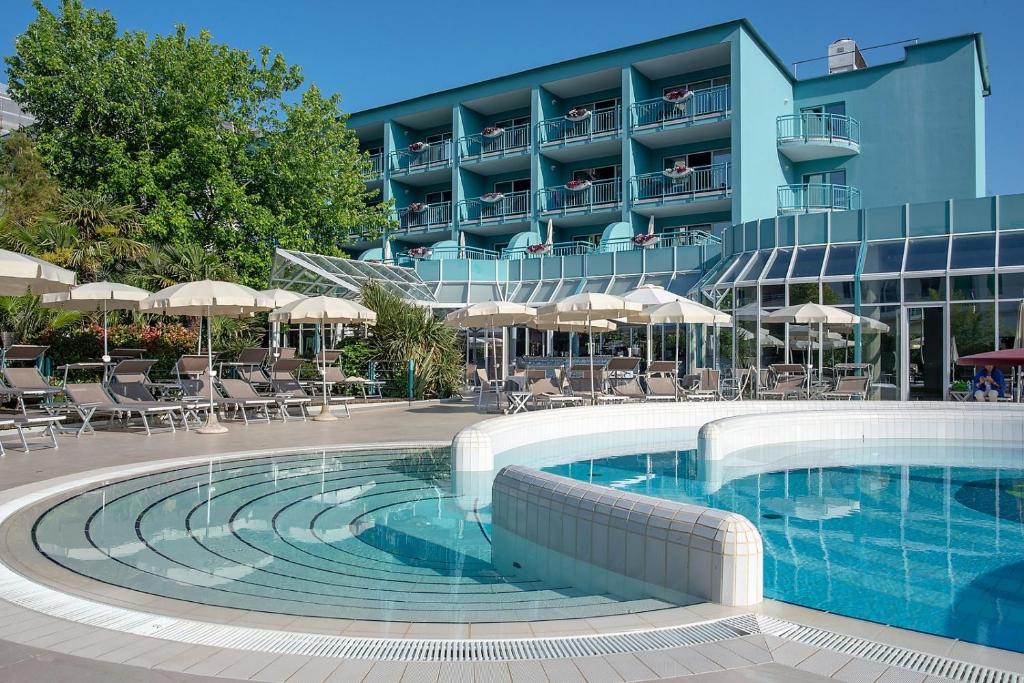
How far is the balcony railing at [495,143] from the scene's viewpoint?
30.3 metres

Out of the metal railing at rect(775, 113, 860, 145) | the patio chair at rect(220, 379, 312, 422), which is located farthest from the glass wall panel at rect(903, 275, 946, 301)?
the patio chair at rect(220, 379, 312, 422)

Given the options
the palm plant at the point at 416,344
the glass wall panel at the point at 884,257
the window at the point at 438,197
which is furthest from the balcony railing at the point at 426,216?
the glass wall panel at the point at 884,257

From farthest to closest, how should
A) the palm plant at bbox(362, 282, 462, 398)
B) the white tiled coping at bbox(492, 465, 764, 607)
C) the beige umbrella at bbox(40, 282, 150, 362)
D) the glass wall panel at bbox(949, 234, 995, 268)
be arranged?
the palm plant at bbox(362, 282, 462, 398) → the glass wall panel at bbox(949, 234, 995, 268) → the beige umbrella at bbox(40, 282, 150, 362) → the white tiled coping at bbox(492, 465, 764, 607)

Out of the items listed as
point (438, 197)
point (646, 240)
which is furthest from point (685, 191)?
point (438, 197)

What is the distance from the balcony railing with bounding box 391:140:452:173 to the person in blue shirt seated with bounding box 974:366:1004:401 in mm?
22135

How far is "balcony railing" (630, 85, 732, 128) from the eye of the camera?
83.7ft

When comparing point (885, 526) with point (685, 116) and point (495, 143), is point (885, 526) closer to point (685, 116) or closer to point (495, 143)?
point (685, 116)

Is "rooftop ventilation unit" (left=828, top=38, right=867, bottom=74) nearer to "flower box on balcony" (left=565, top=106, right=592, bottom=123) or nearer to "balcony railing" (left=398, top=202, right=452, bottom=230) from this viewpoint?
"flower box on balcony" (left=565, top=106, right=592, bottom=123)

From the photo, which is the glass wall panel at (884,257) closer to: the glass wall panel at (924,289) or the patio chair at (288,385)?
the glass wall panel at (924,289)

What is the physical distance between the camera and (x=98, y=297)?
12664 mm

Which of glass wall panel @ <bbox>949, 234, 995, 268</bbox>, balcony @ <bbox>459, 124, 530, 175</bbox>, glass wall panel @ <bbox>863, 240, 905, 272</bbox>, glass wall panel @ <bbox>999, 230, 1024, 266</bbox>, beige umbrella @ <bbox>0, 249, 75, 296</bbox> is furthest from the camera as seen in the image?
balcony @ <bbox>459, 124, 530, 175</bbox>

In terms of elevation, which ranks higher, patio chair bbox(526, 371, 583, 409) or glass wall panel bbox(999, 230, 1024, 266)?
glass wall panel bbox(999, 230, 1024, 266)

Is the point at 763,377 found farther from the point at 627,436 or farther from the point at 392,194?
the point at 392,194

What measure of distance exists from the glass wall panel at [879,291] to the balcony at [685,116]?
33.2 feet
